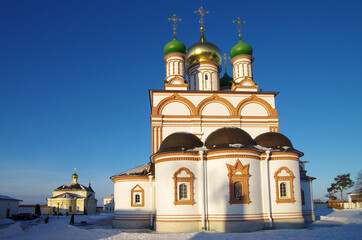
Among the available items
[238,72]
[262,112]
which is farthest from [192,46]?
[262,112]

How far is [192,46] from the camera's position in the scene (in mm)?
22188

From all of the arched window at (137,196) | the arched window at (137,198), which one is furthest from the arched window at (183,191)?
the arched window at (137,198)

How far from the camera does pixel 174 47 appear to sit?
21000mm

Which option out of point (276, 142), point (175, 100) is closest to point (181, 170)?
point (276, 142)

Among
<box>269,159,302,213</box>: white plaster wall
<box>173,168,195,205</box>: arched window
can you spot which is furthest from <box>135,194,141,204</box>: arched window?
<box>269,159,302,213</box>: white plaster wall

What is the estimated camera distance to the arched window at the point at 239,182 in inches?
499

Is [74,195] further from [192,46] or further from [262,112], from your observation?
[262,112]

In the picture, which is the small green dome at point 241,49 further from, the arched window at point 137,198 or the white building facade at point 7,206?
the white building facade at point 7,206

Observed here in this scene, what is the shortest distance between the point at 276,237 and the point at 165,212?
464 cm

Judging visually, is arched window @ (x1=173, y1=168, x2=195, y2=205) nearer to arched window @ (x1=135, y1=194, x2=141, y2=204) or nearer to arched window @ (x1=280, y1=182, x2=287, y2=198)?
arched window @ (x1=135, y1=194, x2=141, y2=204)

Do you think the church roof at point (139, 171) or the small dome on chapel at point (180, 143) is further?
the church roof at point (139, 171)

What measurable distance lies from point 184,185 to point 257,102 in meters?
8.00

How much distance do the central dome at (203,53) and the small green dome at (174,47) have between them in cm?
85

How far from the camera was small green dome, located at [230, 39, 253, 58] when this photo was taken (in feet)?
70.2
